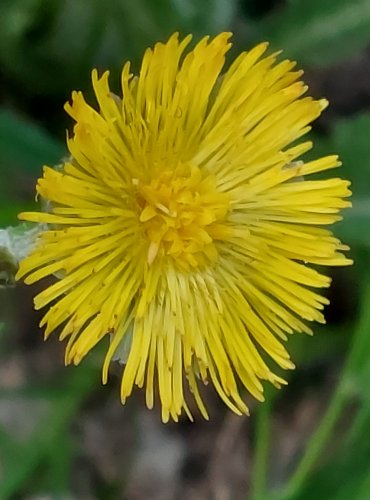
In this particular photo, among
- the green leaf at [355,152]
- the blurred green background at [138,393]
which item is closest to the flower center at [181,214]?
the blurred green background at [138,393]

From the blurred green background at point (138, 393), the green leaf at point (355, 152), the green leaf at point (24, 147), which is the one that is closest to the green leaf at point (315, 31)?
the blurred green background at point (138, 393)

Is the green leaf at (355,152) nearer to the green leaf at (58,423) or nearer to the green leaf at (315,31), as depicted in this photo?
the green leaf at (315,31)

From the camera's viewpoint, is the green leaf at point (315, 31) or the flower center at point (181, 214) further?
the green leaf at point (315, 31)

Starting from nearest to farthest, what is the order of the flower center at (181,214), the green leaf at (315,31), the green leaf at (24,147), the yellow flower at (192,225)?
the yellow flower at (192,225) → the flower center at (181,214) → the green leaf at (24,147) → the green leaf at (315,31)

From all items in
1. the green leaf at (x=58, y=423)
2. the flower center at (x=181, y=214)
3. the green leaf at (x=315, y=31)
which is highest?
the green leaf at (x=315, y=31)

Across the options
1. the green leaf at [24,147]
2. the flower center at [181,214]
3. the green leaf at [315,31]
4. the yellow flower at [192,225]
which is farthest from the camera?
the green leaf at [315,31]

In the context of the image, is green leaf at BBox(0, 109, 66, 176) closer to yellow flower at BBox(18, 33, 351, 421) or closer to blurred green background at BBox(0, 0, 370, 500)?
blurred green background at BBox(0, 0, 370, 500)

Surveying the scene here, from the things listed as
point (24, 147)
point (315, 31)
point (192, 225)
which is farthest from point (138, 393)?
point (192, 225)

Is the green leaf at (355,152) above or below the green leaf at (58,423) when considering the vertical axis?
above

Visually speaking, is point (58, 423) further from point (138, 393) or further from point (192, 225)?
point (192, 225)

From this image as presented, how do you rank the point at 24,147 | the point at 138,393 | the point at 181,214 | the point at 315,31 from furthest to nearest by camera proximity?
the point at 138,393, the point at 315,31, the point at 24,147, the point at 181,214
